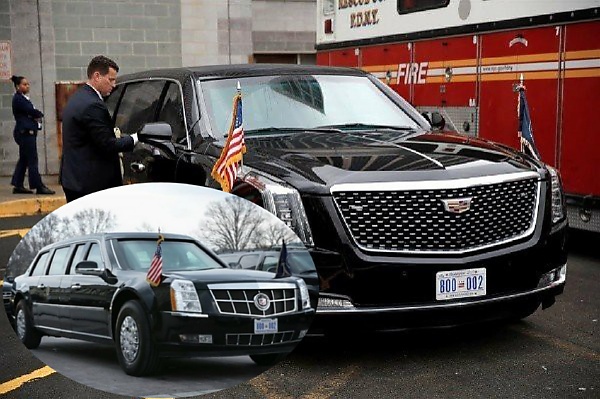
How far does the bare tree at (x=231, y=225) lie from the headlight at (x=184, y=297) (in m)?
0.11

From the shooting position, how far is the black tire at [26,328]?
1.54 m

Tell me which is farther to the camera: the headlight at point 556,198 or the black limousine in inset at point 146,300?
the headlight at point 556,198

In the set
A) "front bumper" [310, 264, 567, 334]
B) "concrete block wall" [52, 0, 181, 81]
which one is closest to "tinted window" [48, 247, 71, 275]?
"front bumper" [310, 264, 567, 334]

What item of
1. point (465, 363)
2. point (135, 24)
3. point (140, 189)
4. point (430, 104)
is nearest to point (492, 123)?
point (430, 104)

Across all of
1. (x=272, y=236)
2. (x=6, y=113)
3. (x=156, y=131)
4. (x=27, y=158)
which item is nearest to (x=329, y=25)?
(x=27, y=158)

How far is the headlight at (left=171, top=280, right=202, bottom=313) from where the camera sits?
1426mm

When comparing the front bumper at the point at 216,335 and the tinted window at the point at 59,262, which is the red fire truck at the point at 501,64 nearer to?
the front bumper at the point at 216,335

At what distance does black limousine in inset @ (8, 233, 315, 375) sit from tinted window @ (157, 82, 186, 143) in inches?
168

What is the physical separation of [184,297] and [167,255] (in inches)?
3.0

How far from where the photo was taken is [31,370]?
501 cm

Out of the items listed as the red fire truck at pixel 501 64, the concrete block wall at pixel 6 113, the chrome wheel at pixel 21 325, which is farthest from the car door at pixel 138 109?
the concrete block wall at pixel 6 113

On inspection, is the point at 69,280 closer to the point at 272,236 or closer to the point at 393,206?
the point at 272,236

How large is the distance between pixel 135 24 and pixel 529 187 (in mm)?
13665

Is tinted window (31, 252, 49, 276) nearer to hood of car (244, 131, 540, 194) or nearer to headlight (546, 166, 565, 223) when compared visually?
Answer: hood of car (244, 131, 540, 194)
